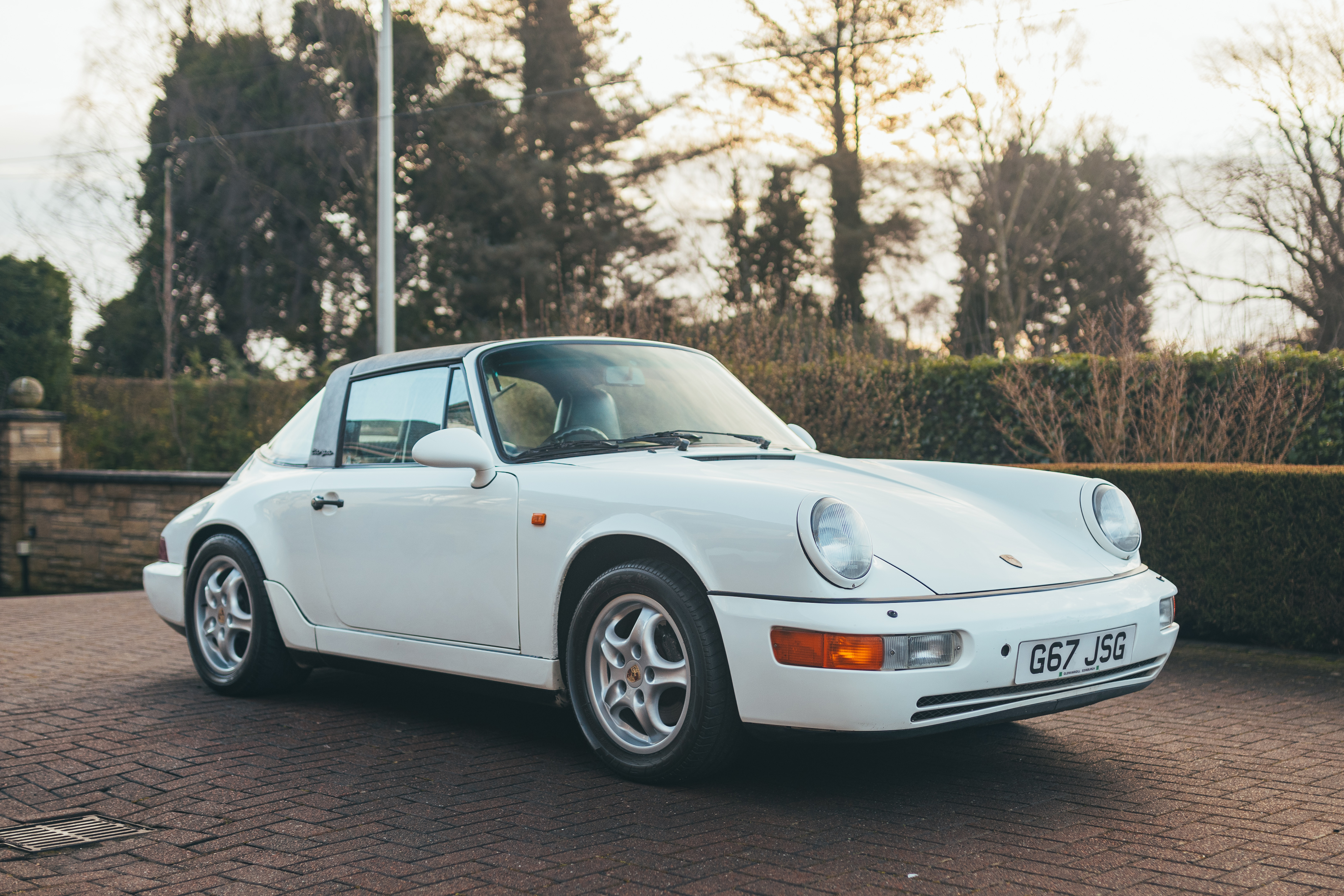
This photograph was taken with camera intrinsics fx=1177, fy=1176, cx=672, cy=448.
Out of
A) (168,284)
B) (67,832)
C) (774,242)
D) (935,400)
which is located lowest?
(67,832)

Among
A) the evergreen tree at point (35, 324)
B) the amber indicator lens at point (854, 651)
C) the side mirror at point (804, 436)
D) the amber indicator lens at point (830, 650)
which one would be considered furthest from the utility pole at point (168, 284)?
the amber indicator lens at point (854, 651)

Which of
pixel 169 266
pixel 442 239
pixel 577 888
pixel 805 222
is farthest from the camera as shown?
pixel 805 222

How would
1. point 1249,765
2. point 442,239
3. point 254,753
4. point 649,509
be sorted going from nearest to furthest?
point 649,509 < point 1249,765 < point 254,753 < point 442,239

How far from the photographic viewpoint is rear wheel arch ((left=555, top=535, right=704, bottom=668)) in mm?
3777

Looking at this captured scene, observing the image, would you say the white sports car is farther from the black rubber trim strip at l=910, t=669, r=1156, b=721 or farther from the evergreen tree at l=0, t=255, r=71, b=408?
the evergreen tree at l=0, t=255, r=71, b=408

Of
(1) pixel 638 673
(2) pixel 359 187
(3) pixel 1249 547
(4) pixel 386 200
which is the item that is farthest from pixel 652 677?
(2) pixel 359 187

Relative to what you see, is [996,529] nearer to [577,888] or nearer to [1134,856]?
[1134,856]

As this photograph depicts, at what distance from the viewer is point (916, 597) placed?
11.2 feet

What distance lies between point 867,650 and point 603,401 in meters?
1.78

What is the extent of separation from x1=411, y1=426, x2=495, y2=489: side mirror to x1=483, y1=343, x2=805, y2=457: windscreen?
0.46ft

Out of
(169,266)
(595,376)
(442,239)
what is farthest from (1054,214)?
(595,376)

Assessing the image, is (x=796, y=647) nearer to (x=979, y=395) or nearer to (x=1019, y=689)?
(x=1019, y=689)

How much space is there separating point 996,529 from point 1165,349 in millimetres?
6316

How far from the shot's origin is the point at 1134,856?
314 cm
